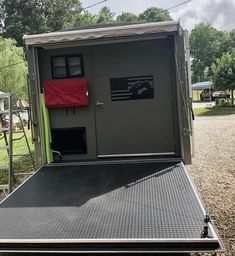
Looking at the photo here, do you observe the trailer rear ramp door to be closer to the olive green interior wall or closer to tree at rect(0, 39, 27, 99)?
the olive green interior wall

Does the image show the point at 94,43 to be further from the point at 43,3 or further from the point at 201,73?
the point at 201,73

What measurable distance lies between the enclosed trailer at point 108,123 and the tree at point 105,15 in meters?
45.9

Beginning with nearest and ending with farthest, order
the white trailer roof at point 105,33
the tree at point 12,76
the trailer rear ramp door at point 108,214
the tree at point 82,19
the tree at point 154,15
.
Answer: the trailer rear ramp door at point 108,214, the white trailer roof at point 105,33, the tree at point 12,76, the tree at point 82,19, the tree at point 154,15

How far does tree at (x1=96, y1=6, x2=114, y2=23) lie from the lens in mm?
50094

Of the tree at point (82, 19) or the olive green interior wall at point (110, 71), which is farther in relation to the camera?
the tree at point (82, 19)

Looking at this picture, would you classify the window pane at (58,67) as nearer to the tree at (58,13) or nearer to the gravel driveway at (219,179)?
the gravel driveway at (219,179)

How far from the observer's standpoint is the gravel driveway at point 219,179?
4234 millimetres

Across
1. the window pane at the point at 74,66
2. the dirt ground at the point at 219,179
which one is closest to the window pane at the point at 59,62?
the window pane at the point at 74,66

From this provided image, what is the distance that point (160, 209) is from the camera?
3.55 m

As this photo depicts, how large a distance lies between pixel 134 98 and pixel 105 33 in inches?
50.6

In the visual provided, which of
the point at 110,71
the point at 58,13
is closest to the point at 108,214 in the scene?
the point at 110,71

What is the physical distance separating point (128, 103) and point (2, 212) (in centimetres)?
281

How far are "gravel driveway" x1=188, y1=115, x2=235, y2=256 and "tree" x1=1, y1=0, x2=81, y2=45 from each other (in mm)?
35307

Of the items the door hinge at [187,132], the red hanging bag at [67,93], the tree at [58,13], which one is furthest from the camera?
the tree at [58,13]
